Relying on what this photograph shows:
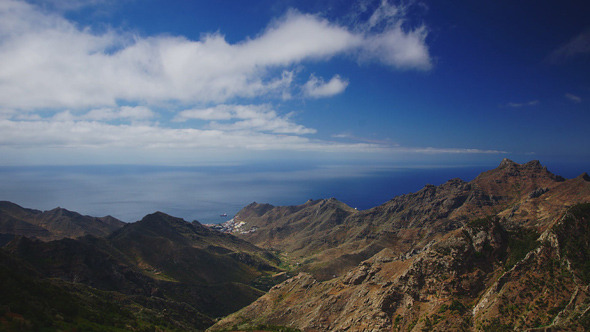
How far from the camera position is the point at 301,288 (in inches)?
3691

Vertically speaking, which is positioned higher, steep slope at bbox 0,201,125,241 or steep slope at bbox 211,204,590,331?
steep slope at bbox 211,204,590,331

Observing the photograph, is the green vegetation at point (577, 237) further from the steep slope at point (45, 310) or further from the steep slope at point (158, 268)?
the steep slope at point (158, 268)

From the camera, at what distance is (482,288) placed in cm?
4703

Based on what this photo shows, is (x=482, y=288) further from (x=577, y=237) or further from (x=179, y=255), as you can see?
(x=179, y=255)

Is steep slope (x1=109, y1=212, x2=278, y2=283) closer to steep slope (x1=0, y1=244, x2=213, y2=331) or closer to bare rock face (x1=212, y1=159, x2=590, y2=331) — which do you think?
bare rock face (x1=212, y1=159, x2=590, y2=331)

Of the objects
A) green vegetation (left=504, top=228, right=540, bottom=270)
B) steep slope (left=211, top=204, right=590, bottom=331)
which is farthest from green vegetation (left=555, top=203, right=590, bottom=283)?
green vegetation (left=504, top=228, right=540, bottom=270)

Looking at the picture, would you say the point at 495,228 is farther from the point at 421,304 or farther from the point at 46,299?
the point at 46,299

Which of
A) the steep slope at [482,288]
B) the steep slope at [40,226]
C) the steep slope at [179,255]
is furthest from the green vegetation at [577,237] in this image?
the steep slope at [40,226]

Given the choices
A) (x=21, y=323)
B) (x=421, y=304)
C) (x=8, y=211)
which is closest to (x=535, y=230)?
(x=421, y=304)

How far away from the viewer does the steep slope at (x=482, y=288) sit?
126 ft

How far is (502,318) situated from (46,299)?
6652 cm

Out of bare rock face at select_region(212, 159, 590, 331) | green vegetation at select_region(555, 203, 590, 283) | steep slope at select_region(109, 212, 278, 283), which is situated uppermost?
green vegetation at select_region(555, 203, 590, 283)

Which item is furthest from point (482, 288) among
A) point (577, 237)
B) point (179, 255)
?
point (179, 255)

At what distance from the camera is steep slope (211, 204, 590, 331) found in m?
38.4
